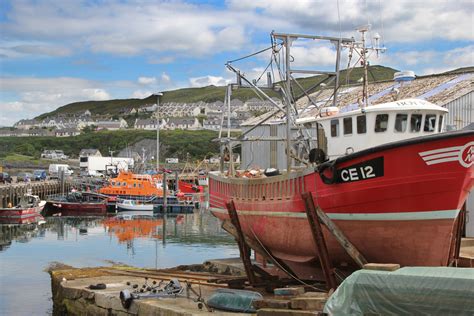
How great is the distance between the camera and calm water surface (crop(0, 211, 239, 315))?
86.0 feet

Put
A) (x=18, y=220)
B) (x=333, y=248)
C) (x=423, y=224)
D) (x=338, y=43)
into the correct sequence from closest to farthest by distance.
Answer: (x=423, y=224) → (x=333, y=248) → (x=338, y=43) → (x=18, y=220)

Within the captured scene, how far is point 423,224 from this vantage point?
14.0m

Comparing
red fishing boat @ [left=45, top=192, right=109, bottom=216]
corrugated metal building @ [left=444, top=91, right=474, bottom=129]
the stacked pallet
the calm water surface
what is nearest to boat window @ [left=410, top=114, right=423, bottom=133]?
the stacked pallet

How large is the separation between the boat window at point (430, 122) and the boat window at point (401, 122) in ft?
1.65

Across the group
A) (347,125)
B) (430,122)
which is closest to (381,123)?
(347,125)

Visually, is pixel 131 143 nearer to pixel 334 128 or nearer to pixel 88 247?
pixel 88 247

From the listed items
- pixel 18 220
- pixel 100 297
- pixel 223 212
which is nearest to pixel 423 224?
pixel 100 297

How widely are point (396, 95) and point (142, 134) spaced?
179956 millimetres

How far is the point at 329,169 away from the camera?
1521 centimetres

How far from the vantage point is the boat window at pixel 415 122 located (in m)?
16.0

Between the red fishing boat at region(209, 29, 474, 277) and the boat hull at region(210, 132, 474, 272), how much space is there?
0.02 metres

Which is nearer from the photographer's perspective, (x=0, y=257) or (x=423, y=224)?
(x=423, y=224)

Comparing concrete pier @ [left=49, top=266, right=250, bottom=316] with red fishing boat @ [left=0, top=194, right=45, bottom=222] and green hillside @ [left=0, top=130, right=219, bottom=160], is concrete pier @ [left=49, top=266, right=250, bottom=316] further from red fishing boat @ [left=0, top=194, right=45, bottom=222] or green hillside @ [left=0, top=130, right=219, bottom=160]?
green hillside @ [left=0, top=130, right=219, bottom=160]

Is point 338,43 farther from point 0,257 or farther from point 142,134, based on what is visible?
point 142,134
